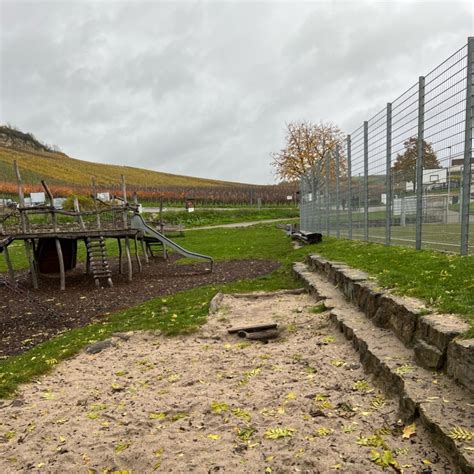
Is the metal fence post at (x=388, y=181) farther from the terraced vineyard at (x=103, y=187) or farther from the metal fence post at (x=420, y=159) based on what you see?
the terraced vineyard at (x=103, y=187)

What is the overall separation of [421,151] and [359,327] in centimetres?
382

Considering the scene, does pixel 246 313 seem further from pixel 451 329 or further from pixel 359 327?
pixel 451 329

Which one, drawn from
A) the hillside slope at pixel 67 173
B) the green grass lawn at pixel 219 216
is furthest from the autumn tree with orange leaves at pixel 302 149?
the hillside slope at pixel 67 173

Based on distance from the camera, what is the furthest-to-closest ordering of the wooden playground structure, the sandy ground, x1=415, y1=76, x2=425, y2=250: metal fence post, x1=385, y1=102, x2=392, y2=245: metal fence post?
the wooden playground structure, x1=385, y1=102, x2=392, y2=245: metal fence post, x1=415, y1=76, x2=425, y2=250: metal fence post, the sandy ground

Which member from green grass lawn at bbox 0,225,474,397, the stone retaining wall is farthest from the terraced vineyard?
the stone retaining wall

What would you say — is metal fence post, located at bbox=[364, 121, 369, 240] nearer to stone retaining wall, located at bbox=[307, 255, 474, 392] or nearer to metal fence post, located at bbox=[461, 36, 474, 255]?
metal fence post, located at bbox=[461, 36, 474, 255]

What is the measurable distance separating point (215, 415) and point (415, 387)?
4.83 feet

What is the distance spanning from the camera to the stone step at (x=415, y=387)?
248 centimetres

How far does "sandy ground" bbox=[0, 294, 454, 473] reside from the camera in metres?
2.76

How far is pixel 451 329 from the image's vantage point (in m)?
3.16

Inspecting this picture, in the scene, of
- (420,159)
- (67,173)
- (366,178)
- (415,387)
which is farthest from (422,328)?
(67,173)

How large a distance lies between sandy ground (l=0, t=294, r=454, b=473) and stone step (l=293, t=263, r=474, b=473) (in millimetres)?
98

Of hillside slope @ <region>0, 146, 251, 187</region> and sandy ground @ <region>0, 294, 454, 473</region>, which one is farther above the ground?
hillside slope @ <region>0, 146, 251, 187</region>

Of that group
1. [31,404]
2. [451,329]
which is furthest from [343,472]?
[31,404]
